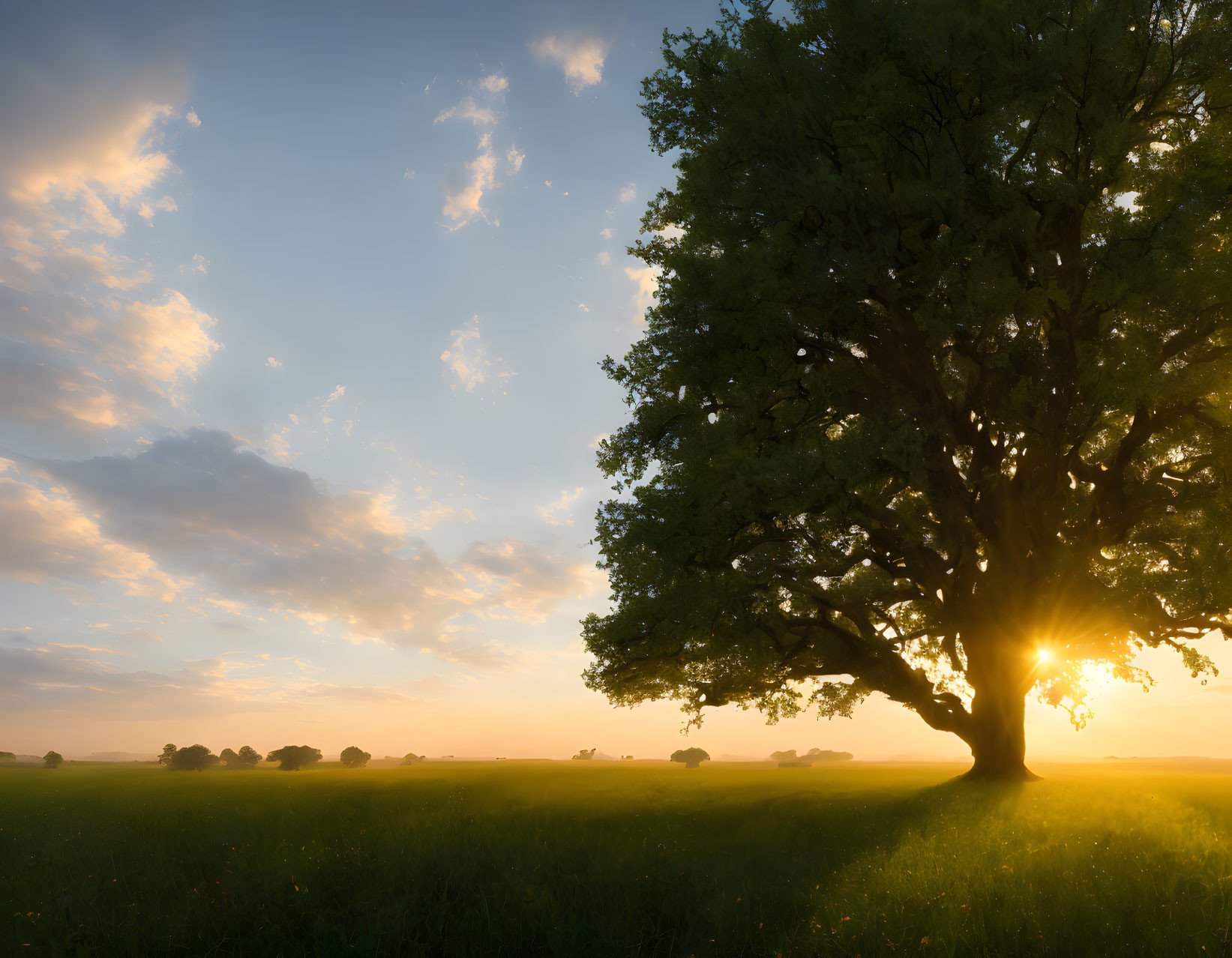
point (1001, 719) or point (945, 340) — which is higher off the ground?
point (945, 340)

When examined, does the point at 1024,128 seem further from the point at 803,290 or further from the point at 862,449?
the point at 862,449

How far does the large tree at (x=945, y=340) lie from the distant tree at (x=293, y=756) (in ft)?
152

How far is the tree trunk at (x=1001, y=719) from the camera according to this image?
23422mm

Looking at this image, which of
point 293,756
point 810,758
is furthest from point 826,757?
point 293,756

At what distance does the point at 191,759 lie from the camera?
52.6 meters

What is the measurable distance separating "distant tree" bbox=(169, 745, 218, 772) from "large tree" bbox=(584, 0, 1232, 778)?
149 feet

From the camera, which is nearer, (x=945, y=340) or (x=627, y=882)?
(x=627, y=882)

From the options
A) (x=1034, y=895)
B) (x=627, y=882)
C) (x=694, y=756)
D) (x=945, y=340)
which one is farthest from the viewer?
(x=694, y=756)

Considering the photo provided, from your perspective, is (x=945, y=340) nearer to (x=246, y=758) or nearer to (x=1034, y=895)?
(x=1034, y=895)

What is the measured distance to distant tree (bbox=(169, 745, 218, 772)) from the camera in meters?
52.3

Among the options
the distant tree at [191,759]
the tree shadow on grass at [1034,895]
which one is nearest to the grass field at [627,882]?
the tree shadow on grass at [1034,895]

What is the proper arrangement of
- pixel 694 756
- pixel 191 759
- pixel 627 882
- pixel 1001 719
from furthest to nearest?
pixel 694 756, pixel 191 759, pixel 1001 719, pixel 627 882

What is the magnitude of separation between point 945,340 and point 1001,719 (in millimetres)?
13331

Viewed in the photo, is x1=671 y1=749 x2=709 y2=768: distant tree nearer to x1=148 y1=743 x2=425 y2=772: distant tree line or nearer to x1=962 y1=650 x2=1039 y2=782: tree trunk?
x1=148 y1=743 x2=425 y2=772: distant tree line
